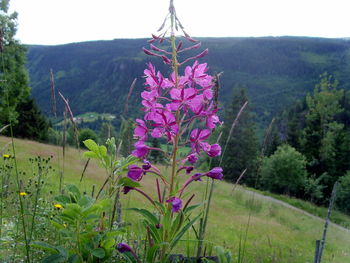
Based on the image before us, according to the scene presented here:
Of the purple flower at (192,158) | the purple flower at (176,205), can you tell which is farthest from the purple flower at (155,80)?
the purple flower at (176,205)

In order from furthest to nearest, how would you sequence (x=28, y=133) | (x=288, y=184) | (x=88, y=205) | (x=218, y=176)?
1. (x=28, y=133)
2. (x=288, y=184)
3. (x=218, y=176)
4. (x=88, y=205)

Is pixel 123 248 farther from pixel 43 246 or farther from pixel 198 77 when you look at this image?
pixel 198 77

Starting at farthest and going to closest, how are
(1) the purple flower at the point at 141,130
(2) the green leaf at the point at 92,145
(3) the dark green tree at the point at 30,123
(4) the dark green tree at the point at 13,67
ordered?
(3) the dark green tree at the point at 30,123 < (4) the dark green tree at the point at 13,67 < (1) the purple flower at the point at 141,130 < (2) the green leaf at the point at 92,145

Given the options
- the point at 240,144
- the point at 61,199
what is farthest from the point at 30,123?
the point at 61,199

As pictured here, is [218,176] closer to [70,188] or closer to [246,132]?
[70,188]


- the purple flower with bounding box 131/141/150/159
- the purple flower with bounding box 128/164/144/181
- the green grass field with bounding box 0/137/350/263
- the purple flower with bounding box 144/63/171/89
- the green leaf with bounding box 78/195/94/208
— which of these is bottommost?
the green grass field with bounding box 0/137/350/263

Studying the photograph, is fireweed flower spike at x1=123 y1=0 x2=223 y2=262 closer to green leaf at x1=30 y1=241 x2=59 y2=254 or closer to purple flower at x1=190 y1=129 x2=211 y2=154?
purple flower at x1=190 y1=129 x2=211 y2=154

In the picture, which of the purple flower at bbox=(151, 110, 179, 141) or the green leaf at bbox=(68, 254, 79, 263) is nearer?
the green leaf at bbox=(68, 254, 79, 263)

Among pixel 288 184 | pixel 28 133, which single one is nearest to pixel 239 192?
pixel 288 184

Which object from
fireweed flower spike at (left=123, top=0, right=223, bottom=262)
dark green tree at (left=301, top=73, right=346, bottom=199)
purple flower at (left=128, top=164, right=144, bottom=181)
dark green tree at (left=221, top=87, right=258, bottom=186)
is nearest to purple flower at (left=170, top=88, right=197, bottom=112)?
fireweed flower spike at (left=123, top=0, right=223, bottom=262)

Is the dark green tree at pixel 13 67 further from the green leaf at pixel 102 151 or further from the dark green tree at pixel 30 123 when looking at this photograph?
the green leaf at pixel 102 151

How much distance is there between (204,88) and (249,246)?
9030 mm

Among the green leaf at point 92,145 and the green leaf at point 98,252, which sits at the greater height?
the green leaf at point 92,145

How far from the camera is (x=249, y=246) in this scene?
387 inches
